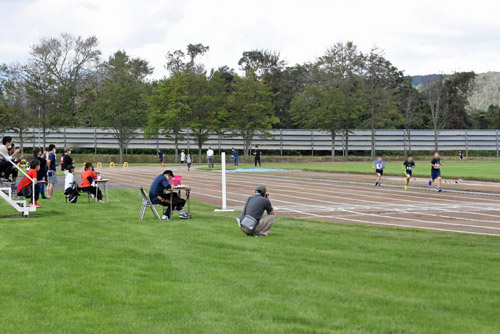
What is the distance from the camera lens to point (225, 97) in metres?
70.7

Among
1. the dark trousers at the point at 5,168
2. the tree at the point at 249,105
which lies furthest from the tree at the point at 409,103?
the dark trousers at the point at 5,168

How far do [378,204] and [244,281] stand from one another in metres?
13.1

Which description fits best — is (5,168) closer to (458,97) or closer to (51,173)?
(51,173)

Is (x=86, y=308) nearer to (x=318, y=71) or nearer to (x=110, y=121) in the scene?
(x=110, y=121)

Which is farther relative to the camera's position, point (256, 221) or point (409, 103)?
point (409, 103)

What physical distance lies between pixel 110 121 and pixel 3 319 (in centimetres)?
6273

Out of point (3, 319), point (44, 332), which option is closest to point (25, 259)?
point (3, 319)

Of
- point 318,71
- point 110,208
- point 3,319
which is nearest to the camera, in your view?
point 3,319

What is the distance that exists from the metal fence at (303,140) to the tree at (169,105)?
600 centimetres

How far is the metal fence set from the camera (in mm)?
74062

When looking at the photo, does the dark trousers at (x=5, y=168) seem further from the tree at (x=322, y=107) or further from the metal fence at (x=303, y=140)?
the tree at (x=322, y=107)

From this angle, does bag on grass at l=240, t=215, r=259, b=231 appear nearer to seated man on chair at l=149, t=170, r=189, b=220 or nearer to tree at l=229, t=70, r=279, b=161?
seated man on chair at l=149, t=170, r=189, b=220

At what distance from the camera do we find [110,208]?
1770cm

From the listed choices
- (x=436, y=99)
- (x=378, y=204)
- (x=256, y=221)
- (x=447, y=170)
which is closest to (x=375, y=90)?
(x=436, y=99)
